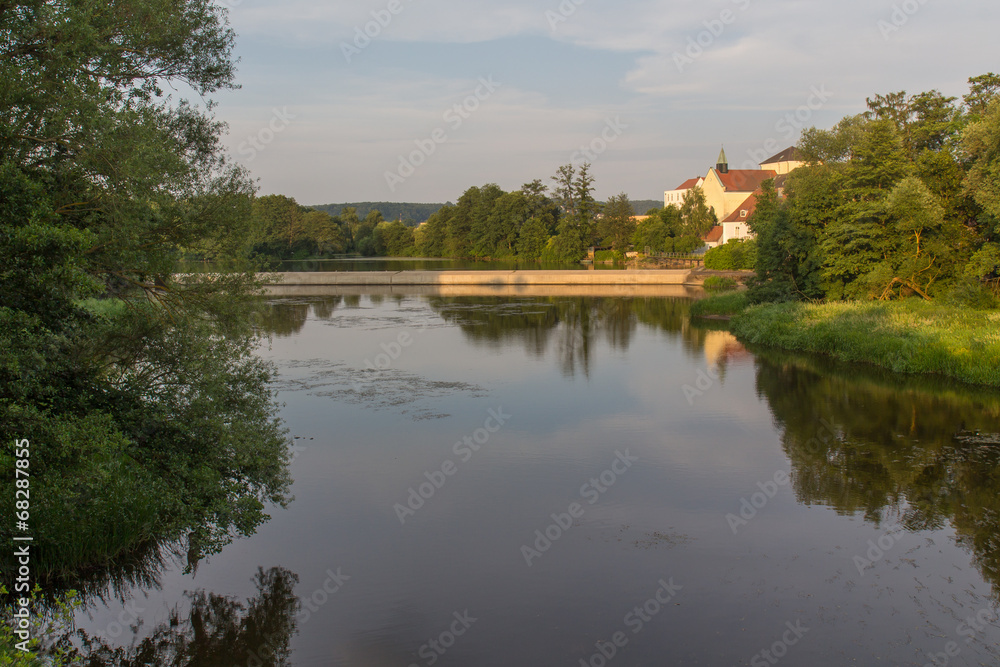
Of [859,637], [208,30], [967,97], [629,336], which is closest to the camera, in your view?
[859,637]

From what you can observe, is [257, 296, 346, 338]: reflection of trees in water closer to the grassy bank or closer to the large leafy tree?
the large leafy tree

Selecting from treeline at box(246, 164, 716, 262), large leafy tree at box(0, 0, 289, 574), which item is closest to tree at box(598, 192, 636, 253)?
treeline at box(246, 164, 716, 262)

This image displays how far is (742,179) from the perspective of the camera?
270ft

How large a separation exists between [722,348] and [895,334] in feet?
16.2

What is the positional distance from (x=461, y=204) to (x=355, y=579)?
3427 inches

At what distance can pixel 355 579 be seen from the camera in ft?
24.1

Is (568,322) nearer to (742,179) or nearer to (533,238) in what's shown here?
(533,238)

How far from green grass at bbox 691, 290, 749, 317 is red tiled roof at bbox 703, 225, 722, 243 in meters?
40.0

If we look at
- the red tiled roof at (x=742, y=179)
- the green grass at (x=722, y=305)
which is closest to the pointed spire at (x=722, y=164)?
the red tiled roof at (x=742, y=179)

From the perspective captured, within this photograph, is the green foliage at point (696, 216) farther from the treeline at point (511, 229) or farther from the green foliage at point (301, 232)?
the green foliage at point (301, 232)

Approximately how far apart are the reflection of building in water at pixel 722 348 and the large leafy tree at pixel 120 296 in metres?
14.2

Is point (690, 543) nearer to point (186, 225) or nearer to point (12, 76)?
point (186, 225)

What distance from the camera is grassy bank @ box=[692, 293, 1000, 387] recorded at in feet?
50.7

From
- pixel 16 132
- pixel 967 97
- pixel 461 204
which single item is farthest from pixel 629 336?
pixel 461 204
